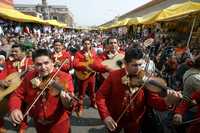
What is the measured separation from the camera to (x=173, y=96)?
4.18m

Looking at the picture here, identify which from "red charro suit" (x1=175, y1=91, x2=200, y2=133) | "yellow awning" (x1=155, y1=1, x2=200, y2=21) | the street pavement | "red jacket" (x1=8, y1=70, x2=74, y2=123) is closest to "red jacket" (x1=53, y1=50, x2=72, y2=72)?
the street pavement

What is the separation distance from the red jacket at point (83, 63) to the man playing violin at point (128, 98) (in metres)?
3.71

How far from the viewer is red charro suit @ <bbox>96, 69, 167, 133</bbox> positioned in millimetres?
4826

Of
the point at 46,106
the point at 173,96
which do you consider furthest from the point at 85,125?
the point at 173,96

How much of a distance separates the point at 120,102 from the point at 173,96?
90cm

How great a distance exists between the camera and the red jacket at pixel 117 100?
15.8 feet

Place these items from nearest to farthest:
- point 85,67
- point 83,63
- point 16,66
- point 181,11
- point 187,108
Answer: point 187,108 < point 16,66 < point 85,67 < point 83,63 < point 181,11

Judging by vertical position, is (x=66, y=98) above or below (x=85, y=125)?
above

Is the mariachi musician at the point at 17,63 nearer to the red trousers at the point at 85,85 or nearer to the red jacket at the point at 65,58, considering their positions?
the red jacket at the point at 65,58

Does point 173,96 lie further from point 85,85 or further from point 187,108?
point 85,85

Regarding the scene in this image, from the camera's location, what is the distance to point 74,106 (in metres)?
4.51

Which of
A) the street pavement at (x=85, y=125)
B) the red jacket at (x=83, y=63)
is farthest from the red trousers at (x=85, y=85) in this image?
the red jacket at (x=83, y=63)

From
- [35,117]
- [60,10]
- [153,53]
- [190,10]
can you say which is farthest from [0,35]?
[60,10]

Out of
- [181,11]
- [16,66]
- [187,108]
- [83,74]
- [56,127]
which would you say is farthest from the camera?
[181,11]
